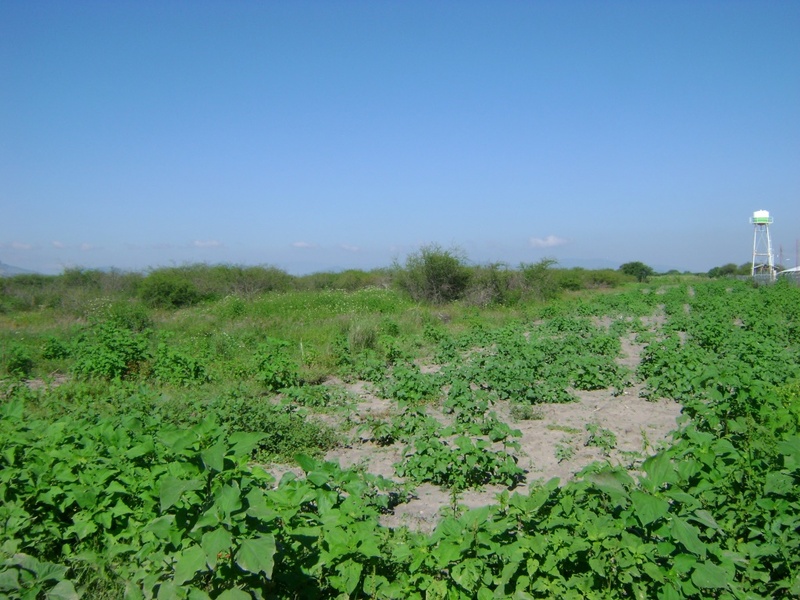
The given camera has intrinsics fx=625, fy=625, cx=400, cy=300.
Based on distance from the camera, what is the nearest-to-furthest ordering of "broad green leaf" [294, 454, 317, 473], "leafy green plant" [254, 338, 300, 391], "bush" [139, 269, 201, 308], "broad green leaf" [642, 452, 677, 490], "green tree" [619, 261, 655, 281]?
"broad green leaf" [642, 452, 677, 490] → "broad green leaf" [294, 454, 317, 473] → "leafy green plant" [254, 338, 300, 391] → "bush" [139, 269, 201, 308] → "green tree" [619, 261, 655, 281]

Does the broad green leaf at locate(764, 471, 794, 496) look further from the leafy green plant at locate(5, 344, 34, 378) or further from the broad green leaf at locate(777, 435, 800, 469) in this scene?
the leafy green plant at locate(5, 344, 34, 378)

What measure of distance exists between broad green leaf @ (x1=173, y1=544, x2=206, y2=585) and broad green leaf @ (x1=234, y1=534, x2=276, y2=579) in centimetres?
14

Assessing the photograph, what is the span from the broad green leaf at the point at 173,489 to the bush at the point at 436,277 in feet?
80.0

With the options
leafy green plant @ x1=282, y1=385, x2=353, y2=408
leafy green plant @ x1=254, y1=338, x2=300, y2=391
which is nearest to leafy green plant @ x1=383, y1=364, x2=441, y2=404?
leafy green plant @ x1=282, y1=385, x2=353, y2=408

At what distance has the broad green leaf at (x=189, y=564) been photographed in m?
2.54

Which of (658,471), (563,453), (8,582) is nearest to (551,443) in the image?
(563,453)

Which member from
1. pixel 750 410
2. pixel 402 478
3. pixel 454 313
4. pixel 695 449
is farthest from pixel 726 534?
pixel 454 313

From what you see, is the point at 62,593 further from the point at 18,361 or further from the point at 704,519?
the point at 18,361

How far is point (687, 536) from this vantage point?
8.98ft

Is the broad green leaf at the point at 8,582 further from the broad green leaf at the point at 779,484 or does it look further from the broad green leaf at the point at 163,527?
the broad green leaf at the point at 779,484

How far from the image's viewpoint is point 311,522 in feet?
10.6

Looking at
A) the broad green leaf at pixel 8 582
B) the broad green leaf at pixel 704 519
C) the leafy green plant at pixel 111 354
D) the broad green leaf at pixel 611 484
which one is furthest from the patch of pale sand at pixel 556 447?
the leafy green plant at pixel 111 354

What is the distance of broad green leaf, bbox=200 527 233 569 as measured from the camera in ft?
8.13

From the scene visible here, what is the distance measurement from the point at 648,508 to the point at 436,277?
2455cm
